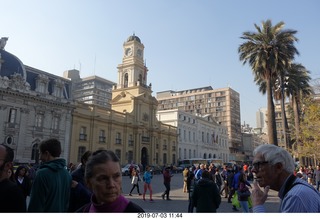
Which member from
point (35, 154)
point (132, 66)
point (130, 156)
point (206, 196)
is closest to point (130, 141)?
point (130, 156)

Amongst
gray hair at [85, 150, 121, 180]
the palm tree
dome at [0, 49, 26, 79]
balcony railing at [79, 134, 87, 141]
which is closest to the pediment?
balcony railing at [79, 134, 87, 141]

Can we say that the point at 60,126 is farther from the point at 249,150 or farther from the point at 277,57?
the point at 249,150

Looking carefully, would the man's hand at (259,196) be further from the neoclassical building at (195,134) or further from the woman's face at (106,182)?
the neoclassical building at (195,134)

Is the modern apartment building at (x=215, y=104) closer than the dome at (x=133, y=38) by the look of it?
No

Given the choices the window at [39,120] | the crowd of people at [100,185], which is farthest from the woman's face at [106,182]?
the window at [39,120]

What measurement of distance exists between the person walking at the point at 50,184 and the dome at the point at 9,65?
3054cm

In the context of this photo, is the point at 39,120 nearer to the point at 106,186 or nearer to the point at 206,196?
the point at 206,196

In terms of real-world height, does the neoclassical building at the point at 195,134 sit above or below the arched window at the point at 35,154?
above

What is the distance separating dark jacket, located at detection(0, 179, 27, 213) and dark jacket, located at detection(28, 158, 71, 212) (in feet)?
0.69

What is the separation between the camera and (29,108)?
103 ft

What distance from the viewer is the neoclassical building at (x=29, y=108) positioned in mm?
29375

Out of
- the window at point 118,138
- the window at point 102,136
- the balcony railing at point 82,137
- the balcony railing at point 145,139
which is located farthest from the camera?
the balcony railing at point 145,139

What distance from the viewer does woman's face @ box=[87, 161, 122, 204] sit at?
2.03 meters

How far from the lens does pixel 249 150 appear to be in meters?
101
